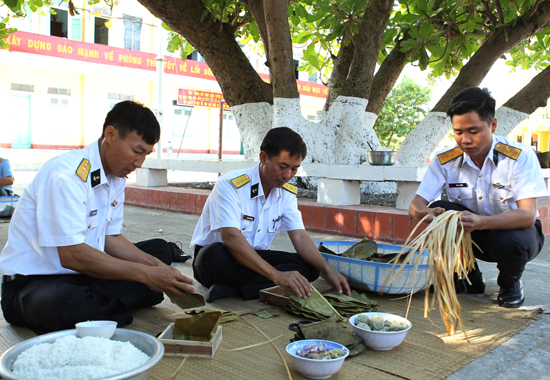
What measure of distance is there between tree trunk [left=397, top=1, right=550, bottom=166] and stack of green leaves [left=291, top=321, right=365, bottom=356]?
4281 millimetres

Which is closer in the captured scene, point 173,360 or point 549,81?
point 173,360

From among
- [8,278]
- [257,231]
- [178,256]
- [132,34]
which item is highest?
[132,34]

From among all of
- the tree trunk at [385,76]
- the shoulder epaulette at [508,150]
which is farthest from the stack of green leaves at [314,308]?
the tree trunk at [385,76]

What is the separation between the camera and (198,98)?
1686cm

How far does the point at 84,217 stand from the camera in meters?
1.90

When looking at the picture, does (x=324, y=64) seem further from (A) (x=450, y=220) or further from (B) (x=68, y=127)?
(B) (x=68, y=127)

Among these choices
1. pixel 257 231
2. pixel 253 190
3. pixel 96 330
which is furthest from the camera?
pixel 257 231

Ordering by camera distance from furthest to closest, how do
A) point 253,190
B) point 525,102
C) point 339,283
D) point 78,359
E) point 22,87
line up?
1. point 22,87
2. point 525,102
3. point 253,190
4. point 339,283
5. point 78,359

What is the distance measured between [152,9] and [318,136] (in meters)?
2.37

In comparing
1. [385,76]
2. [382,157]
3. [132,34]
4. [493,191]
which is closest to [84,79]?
[132,34]

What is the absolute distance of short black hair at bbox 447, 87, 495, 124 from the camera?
2.46 meters

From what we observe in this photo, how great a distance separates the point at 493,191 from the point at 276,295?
138 cm

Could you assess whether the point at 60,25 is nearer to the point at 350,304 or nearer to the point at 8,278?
the point at 8,278

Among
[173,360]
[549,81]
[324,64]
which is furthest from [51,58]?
[173,360]
